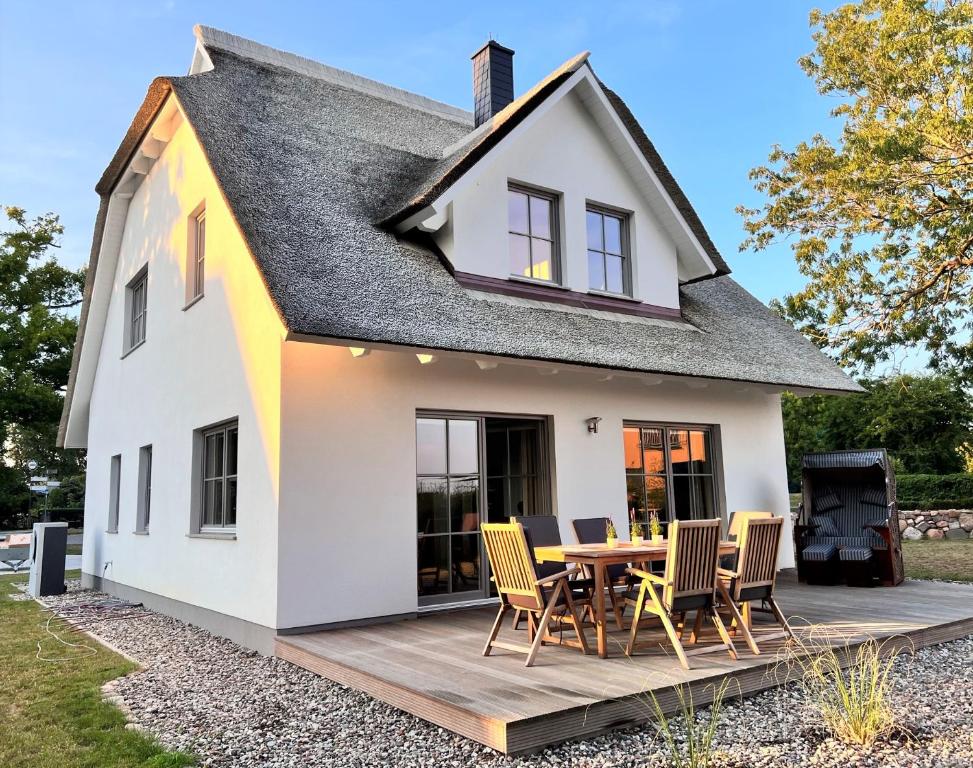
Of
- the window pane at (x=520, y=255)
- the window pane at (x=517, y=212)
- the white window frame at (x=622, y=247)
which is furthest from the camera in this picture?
the white window frame at (x=622, y=247)

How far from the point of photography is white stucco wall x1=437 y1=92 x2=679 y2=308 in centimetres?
809

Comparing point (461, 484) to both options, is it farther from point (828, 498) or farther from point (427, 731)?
point (828, 498)

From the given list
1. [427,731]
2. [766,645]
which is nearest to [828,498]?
[766,645]

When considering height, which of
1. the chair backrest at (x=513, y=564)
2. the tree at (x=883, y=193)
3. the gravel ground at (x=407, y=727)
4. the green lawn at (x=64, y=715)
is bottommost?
the green lawn at (x=64, y=715)

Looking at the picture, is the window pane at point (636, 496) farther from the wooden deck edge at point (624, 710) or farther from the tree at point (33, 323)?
the tree at point (33, 323)

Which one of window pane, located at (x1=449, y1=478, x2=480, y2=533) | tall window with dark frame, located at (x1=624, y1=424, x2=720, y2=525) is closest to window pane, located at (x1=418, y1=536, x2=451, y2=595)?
window pane, located at (x1=449, y1=478, x2=480, y2=533)

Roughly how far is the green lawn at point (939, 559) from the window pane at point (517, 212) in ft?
23.1

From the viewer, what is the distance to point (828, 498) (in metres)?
9.64

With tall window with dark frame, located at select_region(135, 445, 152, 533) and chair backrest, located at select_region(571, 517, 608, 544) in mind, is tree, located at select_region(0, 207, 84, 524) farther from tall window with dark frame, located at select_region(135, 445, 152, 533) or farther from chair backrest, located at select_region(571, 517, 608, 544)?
chair backrest, located at select_region(571, 517, 608, 544)

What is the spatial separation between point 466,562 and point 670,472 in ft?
10.1

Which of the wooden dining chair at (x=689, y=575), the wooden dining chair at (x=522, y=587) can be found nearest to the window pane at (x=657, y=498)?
the wooden dining chair at (x=522, y=587)

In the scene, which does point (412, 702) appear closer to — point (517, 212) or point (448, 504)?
point (448, 504)

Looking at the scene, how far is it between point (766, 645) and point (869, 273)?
35.3ft

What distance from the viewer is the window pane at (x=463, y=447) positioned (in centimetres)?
761
